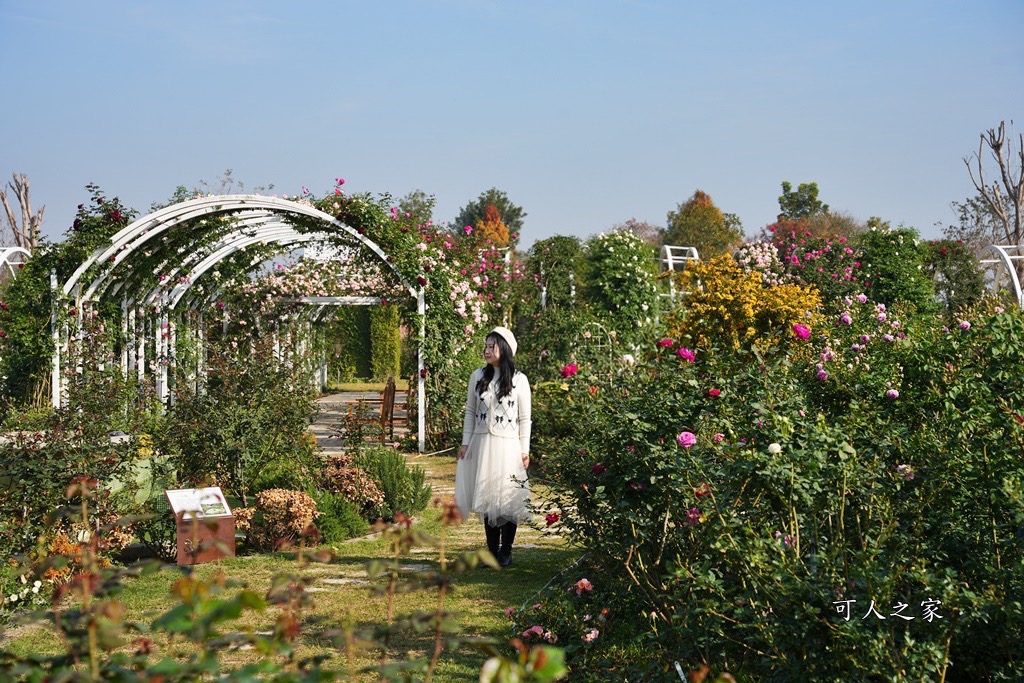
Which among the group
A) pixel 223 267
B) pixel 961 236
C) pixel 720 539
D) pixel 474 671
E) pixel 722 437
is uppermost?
pixel 961 236

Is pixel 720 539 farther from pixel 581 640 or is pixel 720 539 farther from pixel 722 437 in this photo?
pixel 581 640

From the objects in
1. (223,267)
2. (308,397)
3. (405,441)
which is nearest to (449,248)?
(405,441)

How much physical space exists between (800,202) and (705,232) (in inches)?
509

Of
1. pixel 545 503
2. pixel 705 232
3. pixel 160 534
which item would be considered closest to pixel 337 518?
pixel 160 534

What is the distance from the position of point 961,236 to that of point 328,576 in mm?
28842

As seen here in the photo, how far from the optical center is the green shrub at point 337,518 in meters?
6.95

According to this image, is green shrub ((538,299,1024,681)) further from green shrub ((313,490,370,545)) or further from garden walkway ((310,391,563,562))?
Answer: green shrub ((313,490,370,545))

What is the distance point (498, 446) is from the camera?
6.18 metres

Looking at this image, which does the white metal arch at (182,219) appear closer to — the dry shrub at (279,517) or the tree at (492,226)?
the dry shrub at (279,517)

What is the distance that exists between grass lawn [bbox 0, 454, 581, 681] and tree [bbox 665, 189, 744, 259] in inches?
1209

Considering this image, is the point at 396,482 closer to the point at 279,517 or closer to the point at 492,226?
the point at 279,517

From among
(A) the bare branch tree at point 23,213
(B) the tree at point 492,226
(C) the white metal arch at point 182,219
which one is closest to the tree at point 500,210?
(B) the tree at point 492,226

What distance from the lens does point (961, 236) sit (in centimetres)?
3072

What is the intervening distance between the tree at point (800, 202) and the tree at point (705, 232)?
8.65 meters
